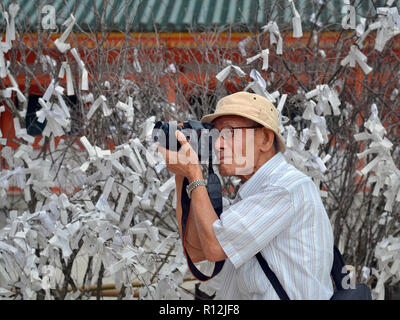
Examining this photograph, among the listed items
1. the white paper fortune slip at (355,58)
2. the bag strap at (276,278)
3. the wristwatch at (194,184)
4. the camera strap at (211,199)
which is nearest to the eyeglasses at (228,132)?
the camera strap at (211,199)

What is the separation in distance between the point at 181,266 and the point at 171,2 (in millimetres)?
5078

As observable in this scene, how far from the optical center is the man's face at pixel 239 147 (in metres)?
2.15

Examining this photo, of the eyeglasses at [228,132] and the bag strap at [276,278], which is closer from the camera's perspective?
the bag strap at [276,278]

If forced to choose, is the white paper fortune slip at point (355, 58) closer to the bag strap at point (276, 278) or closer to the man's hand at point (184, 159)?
the bag strap at point (276, 278)

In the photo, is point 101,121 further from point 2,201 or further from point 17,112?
point 2,201

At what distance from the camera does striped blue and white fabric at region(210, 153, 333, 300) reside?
1.93 metres

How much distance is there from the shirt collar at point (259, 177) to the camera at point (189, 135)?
0.18 metres

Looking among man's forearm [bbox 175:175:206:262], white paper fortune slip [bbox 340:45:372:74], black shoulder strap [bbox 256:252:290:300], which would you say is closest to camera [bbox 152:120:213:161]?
man's forearm [bbox 175:175:206:262]

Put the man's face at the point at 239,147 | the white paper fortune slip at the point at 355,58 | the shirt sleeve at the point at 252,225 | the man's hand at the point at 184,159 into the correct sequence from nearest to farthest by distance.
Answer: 1. the shirt sleeve at the point at 252,225
2. the man's hand at the point at 184,159
3. the man's face at the point at 239,147
4. the white paper fortune slip at the point at 355,58

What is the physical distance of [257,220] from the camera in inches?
76.3

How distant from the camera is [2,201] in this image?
3717 millimetres

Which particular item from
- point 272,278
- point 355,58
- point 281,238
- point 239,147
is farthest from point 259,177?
point 355,58

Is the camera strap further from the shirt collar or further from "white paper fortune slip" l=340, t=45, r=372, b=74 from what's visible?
"white paper fortune slip" l=340, t=45, r=372, b=74

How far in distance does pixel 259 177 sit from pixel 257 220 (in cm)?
22
